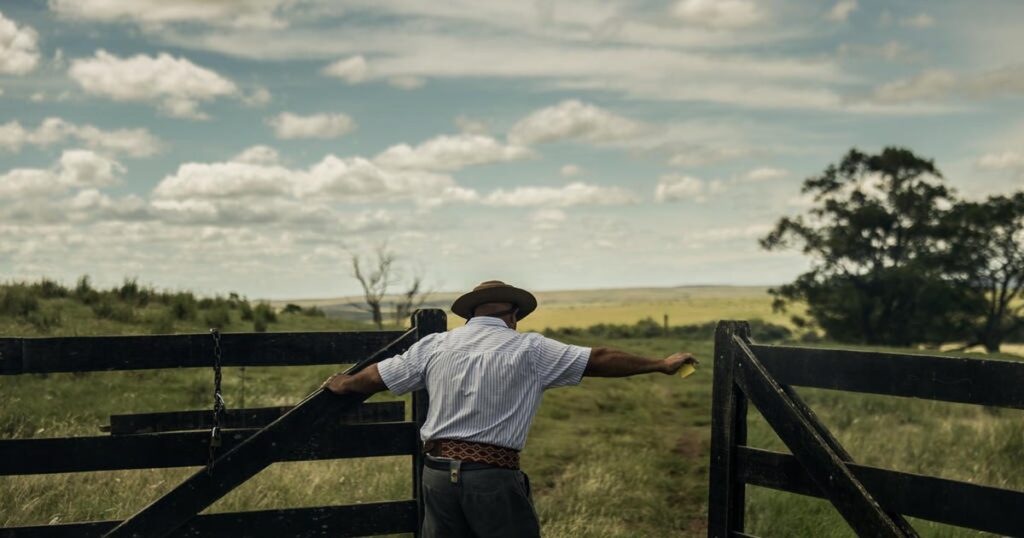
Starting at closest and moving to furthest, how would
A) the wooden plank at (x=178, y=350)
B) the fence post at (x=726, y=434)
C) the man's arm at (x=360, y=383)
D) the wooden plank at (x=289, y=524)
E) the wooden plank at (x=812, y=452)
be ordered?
the wooden plank at (x=812, y=452) < the man's arm at (x=360, y=383) < the wooden plank at (x=178, y=350) < the wooden plank at (x=289, y=524) < the fence post at (x=726, y=434)

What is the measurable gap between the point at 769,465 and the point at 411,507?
2.36 m

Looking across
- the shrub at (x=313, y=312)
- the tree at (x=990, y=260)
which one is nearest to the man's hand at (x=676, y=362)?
the shrub at (x=313, y=312)

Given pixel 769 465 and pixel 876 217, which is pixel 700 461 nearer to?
pixel 769 465

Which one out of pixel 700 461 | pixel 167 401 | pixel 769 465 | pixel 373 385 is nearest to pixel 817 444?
pixel 769 465

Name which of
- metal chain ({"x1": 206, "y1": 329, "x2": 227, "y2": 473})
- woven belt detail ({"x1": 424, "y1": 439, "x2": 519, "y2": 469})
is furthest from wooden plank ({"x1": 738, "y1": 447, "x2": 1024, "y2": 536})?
metal chain ({"x1": 206, "y1": 329, "x2": 227, "y2": 473})

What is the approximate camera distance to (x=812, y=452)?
18.7 feet

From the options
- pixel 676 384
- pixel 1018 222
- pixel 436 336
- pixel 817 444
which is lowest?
pixel 676 384

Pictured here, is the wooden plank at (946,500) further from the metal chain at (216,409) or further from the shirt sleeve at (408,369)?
the metal chain at (216,409)

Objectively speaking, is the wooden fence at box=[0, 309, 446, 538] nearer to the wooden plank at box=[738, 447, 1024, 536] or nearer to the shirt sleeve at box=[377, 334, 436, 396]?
the shirt sleeve at box=[377, 334, 436, 396]

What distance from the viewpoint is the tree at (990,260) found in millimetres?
47062

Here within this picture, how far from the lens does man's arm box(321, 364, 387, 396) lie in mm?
5820

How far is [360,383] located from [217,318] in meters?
19.7

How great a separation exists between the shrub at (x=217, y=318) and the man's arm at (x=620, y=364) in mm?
20018

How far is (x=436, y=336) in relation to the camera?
18.7ft
